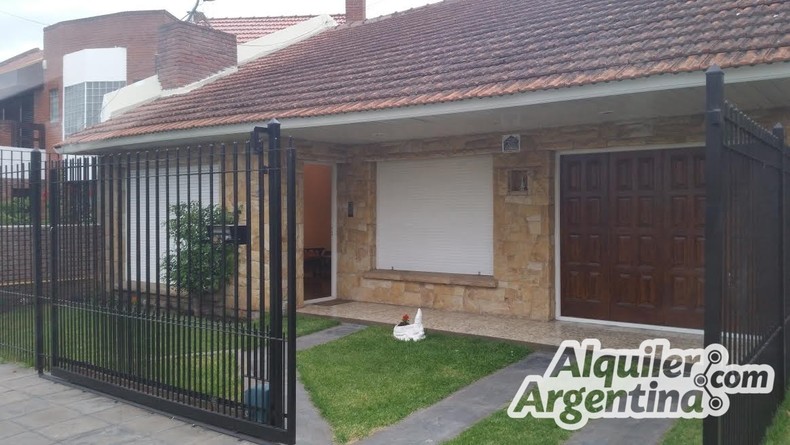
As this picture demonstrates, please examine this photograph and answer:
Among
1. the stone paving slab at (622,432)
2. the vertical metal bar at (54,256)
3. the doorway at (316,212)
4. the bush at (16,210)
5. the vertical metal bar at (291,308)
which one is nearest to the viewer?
the stone paving slab at (622,432)

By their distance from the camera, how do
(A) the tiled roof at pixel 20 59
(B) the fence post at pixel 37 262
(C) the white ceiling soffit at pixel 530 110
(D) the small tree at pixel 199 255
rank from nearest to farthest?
(D) the small tree at pixel 199 255 < (C) the white ceiling soffit at pixel 530 110 < (B) the fence post at pixel 37 262 < (A) the tiled roof at pixel 20 59

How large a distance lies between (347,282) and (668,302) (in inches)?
204

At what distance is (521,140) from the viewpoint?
28.9ft

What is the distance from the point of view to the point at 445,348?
7504 mm

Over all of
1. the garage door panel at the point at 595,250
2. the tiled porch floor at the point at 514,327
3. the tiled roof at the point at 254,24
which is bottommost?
the tiled porch floor at the point at 514,327

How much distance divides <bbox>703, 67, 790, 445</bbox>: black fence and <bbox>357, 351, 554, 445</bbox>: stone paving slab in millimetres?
2054

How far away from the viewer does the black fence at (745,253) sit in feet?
9.78

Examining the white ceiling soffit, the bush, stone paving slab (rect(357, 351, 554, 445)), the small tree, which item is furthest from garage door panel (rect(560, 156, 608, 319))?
the bush

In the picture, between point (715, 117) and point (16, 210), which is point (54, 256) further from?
point (715, 117)

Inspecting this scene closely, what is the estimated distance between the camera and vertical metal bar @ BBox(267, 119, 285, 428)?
486cm

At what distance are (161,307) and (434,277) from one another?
4.59 m

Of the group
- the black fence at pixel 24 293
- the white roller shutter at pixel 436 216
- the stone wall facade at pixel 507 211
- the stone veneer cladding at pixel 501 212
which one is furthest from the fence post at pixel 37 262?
the white roller shutter at pixel 436 216

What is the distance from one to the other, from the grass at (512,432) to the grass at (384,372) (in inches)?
27.2

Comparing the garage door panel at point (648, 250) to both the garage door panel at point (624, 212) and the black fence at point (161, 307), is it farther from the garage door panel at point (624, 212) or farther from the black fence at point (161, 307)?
the black fence at point (161, 307)
